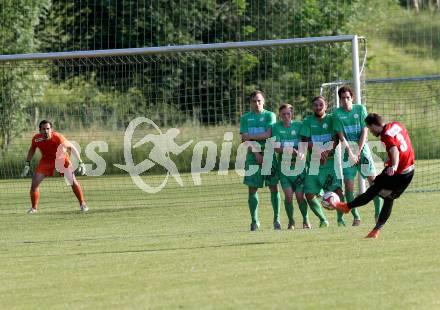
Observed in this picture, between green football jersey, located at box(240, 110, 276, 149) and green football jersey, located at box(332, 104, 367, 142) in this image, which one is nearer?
green football jersey, located at box(332, 104, 367, 142)

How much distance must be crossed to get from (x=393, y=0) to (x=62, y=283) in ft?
131

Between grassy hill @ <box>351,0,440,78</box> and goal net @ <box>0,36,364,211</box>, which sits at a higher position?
grassy hill @ <box>351,0,440,78</box>

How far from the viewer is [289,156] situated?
15.0 m

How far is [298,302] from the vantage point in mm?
8305

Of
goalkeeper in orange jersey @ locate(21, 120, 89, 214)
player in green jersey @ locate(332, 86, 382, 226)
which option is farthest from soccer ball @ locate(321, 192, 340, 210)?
goalkeeper in orange jersey @ locate(21, 120, 89, 214)

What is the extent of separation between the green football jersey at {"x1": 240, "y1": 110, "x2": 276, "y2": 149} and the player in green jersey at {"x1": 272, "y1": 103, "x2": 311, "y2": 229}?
0.34ft

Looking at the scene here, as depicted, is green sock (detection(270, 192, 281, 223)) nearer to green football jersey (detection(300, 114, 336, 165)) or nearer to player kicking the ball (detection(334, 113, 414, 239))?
green football jersey (detection(300, 114, 336, 165))

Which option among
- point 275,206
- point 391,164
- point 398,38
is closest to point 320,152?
point 275,206

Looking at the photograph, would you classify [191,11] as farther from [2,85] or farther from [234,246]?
[234,246]

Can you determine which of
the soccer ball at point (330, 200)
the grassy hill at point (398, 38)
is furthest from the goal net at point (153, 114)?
the soccer ball at point (330, 200)

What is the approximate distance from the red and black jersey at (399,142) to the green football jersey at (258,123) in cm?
308

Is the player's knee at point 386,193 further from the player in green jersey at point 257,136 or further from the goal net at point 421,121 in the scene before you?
the goal net at point 421,121

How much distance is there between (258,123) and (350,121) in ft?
4.38

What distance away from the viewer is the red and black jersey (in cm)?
1216
